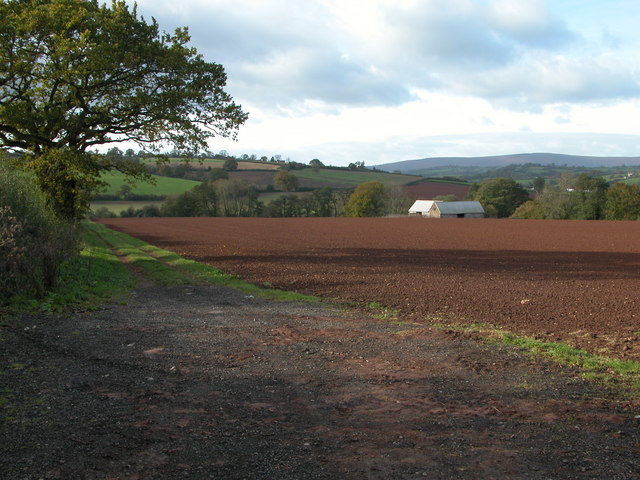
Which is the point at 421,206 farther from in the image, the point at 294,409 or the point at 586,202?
the point at 294,409

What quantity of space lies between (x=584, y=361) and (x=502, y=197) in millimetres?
108453

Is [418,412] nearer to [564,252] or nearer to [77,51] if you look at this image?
[77,51]

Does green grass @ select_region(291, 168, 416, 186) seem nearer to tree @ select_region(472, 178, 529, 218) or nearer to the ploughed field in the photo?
tree @ select_region(472, 178, 529, 218)

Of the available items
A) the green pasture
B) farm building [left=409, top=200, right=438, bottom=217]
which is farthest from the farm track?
farm building [left=409, top=200, right=438, bottom=217]

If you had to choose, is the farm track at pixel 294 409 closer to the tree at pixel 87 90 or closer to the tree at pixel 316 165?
the tree at pixel 87 90

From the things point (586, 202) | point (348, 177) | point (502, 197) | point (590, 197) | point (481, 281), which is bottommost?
point (481, 281)

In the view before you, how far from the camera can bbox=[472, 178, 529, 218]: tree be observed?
4373 inches

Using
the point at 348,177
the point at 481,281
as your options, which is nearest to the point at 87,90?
the point at 481,281

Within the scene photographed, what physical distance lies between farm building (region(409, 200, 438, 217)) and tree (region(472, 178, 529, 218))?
11.2 meters

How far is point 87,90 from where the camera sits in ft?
75.2

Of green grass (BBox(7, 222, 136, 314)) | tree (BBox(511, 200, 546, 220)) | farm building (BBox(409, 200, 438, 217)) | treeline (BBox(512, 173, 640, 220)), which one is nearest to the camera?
green grass (BBox(7, 222, 136, 314))

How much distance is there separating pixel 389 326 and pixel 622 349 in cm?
418

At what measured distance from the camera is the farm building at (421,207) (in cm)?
10986

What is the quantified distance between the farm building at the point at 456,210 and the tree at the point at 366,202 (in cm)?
1128
